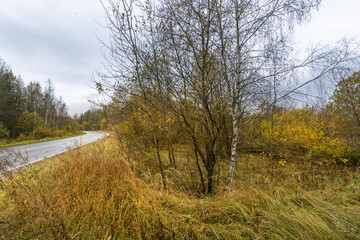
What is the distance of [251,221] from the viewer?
1.90m

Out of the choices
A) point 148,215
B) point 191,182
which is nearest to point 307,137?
point 191,182

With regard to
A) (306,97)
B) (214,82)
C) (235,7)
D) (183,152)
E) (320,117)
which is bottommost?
(183,152)

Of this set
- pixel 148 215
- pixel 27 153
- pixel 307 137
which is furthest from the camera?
pixel 307 137

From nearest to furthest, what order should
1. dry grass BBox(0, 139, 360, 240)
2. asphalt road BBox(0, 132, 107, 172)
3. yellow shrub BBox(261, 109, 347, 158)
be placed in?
dry grass BBox(0, 139, 360, 240) < asphalt road BBox(0, 132, 107, 172) < yellow shrub BBox(261, 109, 347, 158)

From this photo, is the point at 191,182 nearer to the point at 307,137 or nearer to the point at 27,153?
the point at 27,153

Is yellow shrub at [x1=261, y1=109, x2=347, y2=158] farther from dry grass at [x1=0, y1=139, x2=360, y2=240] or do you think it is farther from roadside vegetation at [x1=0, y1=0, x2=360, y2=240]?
dry grass at [x1=0, y1=139, x2=360, y2=240]

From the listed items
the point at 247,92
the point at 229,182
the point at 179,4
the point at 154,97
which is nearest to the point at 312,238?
the point at 229,182

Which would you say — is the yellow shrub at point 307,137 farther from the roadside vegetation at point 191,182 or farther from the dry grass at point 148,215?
the dry grass at point 148,215

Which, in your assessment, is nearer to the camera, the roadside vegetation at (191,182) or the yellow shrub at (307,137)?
the roadside vegetation at (191,182)

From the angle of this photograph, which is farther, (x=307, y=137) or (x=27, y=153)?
(x=307, y=137)

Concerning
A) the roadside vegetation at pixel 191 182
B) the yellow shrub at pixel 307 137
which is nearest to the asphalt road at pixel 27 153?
the roadside vegetation at pixel 191 182

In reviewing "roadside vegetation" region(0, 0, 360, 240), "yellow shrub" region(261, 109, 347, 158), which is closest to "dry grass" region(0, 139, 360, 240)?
"roadside vegetation" region(0, 0, 360, 240)

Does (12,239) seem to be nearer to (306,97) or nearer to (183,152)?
(183,152)

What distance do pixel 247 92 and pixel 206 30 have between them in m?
1.67
